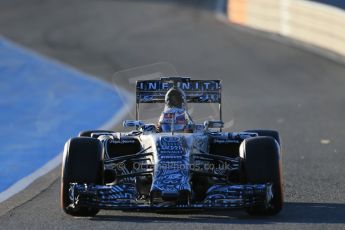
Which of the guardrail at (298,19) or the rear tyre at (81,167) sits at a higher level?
the guardrail at (298,19)

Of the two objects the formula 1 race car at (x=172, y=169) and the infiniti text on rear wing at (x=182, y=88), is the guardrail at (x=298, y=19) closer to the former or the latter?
the infiniti text on rear wing at (x=182, y=88)

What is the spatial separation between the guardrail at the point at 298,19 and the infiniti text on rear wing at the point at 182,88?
13.4 m

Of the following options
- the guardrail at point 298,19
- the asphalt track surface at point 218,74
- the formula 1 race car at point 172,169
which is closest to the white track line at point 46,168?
the asphalt track surface at point 218,74

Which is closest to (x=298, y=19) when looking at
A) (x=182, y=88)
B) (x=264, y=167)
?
(x=182, y=88)

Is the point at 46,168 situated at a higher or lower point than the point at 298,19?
lower

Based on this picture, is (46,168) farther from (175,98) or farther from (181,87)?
(175,98)

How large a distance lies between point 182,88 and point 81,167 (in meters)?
2.49

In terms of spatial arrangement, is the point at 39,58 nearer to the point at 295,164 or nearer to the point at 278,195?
the point at 295,164

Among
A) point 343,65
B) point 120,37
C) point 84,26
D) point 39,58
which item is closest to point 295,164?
point 343,65

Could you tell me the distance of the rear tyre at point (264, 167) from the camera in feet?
36.2

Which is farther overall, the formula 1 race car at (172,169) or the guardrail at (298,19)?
the guardrail at (298,19)

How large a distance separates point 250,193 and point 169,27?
22.6m

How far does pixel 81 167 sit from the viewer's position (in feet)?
37.2

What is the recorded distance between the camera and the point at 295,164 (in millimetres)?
14984
